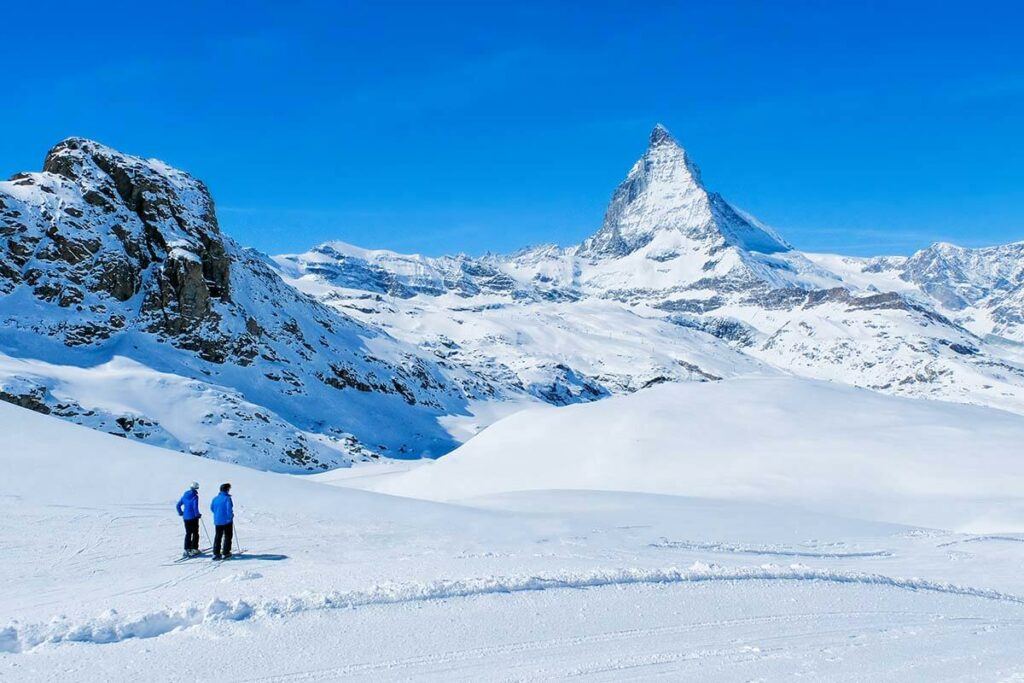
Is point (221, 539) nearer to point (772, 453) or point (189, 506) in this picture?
point (189, 506)

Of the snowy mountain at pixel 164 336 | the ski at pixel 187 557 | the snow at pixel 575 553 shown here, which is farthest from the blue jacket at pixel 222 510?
the snowy mountain at pixel 164 336

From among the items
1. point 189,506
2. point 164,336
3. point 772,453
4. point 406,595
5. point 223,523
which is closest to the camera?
point 406,595

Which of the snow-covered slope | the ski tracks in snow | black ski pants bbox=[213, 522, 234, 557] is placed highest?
the snow-covered slope

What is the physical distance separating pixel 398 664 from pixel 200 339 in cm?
10079

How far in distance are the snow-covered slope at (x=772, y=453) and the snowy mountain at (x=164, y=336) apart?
46.9m

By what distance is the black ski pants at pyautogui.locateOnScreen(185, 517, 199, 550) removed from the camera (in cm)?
1488

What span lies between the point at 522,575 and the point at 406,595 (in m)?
2.20

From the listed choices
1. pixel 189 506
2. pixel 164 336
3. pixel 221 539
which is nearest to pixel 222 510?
pixel 221 539

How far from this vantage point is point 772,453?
33312 millimetres

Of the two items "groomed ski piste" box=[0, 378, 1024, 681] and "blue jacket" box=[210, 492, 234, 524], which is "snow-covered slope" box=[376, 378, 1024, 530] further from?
"blue jacket" box=[210, 492, 234, 524]

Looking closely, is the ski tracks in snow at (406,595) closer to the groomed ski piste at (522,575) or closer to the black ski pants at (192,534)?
the groomed ski piste at (522,575)

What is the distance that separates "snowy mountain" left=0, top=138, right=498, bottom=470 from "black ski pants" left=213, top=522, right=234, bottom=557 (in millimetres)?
66982

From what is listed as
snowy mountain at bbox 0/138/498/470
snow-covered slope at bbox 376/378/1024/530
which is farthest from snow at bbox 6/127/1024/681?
snowy mountain at bbox 0/138/498/470

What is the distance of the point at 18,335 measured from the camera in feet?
283
